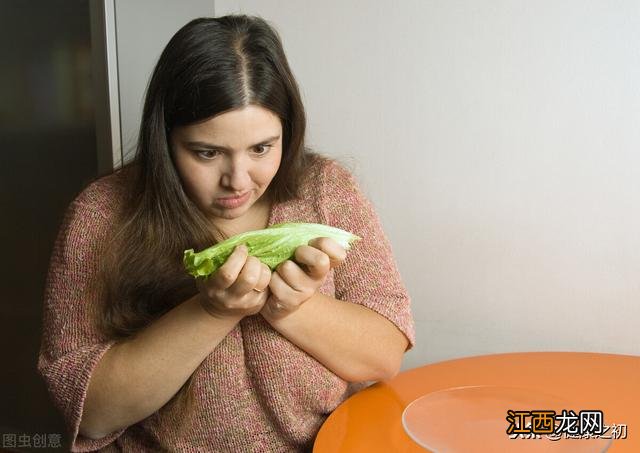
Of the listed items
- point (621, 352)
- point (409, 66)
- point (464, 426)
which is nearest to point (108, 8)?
point (409, 66)

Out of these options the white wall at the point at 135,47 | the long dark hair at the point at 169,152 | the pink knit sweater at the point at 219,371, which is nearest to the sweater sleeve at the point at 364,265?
the pink knit sweater at the point at 219,371

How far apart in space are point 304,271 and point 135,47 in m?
1.00

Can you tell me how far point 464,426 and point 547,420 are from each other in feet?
0.44

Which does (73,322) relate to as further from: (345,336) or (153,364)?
(345,336)

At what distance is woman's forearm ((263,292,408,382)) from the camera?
118 cm

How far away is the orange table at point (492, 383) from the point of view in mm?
1084

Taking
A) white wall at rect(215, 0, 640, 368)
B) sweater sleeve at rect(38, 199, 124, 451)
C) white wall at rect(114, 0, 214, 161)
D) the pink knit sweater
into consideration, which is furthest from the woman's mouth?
white wall at rect(215, 0, 640, 368)

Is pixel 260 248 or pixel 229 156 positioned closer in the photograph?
pixel 260 248

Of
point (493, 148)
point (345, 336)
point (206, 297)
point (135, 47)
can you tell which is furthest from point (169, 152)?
point (493, 148)

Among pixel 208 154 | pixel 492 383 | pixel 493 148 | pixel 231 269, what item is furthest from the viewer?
pixel 493 148

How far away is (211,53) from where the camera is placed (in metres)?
1.17

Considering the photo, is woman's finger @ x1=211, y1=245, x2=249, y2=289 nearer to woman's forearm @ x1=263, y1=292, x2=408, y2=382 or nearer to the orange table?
woman's forearm @ x1=263, y1=292, x2=408, y2=382

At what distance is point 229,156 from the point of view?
1154 millimetres

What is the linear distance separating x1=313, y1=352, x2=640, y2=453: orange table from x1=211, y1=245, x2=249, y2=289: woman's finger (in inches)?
12.2
